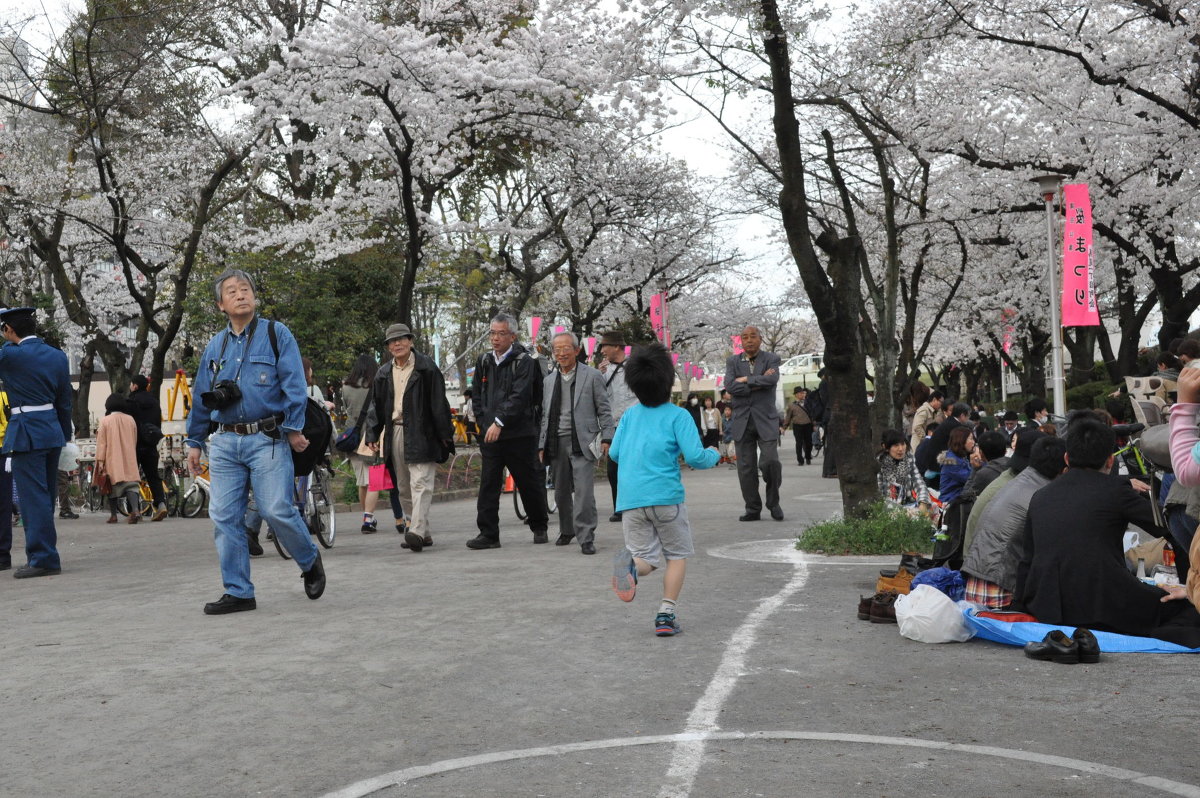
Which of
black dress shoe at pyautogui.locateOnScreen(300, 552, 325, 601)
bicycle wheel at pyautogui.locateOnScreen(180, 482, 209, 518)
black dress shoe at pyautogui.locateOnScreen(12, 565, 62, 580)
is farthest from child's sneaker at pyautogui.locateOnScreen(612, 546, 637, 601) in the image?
bicycle wheel at pyautogui.locateOnScreen(180, 482, 209, 518)

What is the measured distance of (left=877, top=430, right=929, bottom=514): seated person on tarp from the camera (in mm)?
13273

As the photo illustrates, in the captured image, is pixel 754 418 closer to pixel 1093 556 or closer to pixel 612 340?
pixel 612 340

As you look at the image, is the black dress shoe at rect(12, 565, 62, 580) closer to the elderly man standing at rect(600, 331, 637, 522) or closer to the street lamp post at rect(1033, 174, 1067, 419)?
the elderly man standing at rect(600, 331, 637, 522)

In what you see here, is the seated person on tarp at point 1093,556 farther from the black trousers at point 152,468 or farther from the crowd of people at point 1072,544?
the black trousers at point 152,468

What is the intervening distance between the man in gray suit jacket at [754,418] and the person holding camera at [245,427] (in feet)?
21.5

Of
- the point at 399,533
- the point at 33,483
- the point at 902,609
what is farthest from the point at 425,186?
the point at 902,609

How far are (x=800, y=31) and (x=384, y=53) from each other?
876 centimetres

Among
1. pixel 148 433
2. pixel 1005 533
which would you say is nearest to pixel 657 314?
pixel 148 433

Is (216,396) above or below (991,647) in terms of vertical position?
above

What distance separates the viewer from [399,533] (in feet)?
44.6

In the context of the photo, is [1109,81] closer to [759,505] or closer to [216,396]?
[759,505]

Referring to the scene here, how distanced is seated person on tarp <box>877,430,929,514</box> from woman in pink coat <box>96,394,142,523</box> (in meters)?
9.35

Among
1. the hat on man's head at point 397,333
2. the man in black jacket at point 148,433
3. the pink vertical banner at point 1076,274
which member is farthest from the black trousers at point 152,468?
the pink vertical banner at point 1076,274

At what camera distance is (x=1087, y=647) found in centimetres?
596
